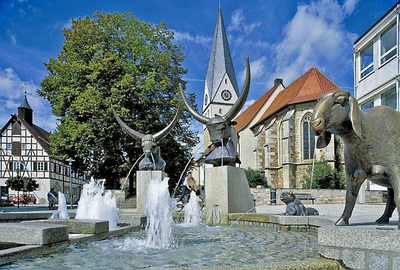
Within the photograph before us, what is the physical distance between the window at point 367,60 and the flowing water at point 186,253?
18012 mm

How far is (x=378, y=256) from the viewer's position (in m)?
2.70

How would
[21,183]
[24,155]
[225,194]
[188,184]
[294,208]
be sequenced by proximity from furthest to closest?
[24,155]
[21,183]
[188,184]
[225,194]
[294,208]

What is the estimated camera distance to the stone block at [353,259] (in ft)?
9.03

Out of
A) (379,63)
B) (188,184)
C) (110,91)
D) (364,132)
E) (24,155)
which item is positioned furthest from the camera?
(24,155)

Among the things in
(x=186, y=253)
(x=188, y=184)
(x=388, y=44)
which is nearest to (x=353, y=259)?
(x=186, y=253)

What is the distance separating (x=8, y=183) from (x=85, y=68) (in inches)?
802

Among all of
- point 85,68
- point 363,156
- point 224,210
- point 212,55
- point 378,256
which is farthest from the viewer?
point 212,55

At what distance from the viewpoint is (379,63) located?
1881 cm

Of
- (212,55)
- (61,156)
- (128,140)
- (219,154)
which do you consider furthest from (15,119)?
(219,154)

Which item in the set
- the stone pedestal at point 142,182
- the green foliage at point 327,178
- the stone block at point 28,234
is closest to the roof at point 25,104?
the green foliage at point 327,178

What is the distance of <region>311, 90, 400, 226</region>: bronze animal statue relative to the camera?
3023mm

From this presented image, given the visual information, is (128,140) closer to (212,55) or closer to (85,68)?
(85,68)

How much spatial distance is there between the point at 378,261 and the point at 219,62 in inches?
2282

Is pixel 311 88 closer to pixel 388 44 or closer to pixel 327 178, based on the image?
pixel 327 178
